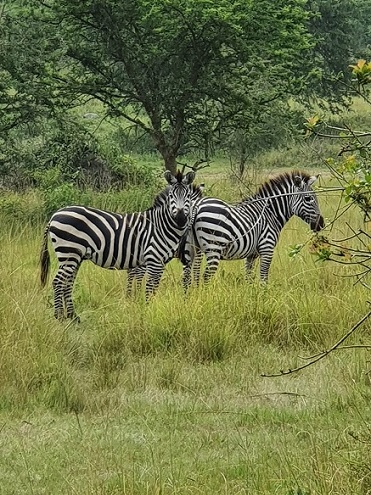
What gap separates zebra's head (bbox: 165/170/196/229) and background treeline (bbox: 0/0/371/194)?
5.44 metres

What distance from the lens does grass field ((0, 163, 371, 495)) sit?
3740 millimetres

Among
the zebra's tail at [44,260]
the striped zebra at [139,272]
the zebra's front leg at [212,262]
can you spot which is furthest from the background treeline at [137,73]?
the zebra's front leg at [212,262]

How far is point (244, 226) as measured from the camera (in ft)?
27.1

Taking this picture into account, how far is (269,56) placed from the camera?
46.5ft

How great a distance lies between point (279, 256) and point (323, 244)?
5.96 m

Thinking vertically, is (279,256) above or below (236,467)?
above

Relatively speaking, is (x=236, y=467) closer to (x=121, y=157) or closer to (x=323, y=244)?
(x=323, y=244)

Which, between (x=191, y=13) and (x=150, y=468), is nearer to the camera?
(x=150, y=468)

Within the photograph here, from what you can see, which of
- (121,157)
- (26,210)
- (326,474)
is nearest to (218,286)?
(326,474)

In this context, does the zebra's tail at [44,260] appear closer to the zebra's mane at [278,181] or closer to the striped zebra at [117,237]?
the striped zebra at [117,237]

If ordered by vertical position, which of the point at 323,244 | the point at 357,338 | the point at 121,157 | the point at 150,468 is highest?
the point at 121,157

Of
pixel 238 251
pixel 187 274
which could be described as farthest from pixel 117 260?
pixel 238 251

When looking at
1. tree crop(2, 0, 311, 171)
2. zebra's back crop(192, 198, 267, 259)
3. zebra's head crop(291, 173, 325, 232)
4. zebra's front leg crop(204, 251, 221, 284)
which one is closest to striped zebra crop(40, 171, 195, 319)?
zebra's back crop(192, 198, 267, 259)

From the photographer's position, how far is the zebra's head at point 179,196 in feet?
25.1
